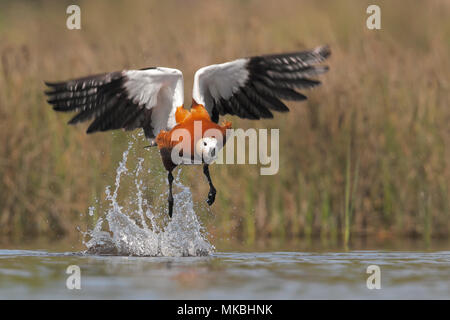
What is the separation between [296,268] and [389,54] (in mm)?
5032

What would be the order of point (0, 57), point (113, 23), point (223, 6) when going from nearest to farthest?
1. point (0, 57)
2. point (223, 6)
3. point (113, 23)

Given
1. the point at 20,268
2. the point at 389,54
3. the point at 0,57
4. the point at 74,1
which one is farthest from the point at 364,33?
the point at 74,1

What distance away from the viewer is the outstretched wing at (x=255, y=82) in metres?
9.16

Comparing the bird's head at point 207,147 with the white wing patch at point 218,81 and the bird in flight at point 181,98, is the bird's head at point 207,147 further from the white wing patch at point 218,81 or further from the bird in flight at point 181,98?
the white wing patch at point 218,81

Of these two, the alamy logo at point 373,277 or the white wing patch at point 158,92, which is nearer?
the alamy logo at point 373,277

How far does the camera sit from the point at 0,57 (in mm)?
12758

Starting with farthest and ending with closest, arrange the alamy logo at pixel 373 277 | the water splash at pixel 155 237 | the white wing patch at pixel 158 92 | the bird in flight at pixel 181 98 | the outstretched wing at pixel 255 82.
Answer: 1. the water splash at pixel 155 237
2. the white wing patch at pixel 158 92
3. the bird in flight at pixel 181 98
4. the outstretched wing at pixel 255 82
5. the alamy logo at pixel 373 277

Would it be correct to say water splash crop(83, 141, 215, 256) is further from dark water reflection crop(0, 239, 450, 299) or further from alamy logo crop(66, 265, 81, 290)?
alamy logo crop(66, 265, 81, 290)

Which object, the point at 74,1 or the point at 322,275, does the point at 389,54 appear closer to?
the point at 322,275

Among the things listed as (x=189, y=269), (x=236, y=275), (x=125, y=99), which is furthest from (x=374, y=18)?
(x=236, y=275)

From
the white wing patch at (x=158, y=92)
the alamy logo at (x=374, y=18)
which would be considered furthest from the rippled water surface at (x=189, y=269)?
the alamy logo at (x=374, y=18)

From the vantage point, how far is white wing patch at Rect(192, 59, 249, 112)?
9523mm

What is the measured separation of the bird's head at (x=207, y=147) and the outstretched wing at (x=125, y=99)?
74 cm

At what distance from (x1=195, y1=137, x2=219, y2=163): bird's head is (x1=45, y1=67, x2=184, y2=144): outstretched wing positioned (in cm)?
74
